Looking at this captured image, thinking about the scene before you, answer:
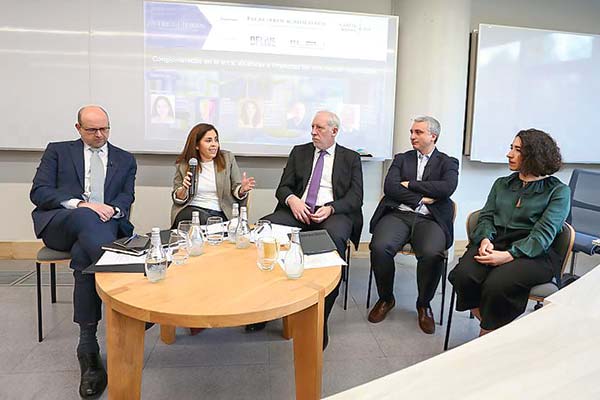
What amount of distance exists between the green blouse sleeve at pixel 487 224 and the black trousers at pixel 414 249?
0.83 ft

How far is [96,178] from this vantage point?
248 cm

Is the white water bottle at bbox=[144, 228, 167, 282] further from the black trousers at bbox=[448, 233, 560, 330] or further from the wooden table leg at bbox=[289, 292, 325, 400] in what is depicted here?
the black trousers at bbox=[448, 233, 560, 330]

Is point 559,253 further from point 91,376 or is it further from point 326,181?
point 91,376

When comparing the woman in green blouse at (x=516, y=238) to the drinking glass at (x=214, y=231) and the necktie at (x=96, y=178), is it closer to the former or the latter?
the drinking glass at (x=214, y=231)

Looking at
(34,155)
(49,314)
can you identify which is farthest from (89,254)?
(34,155)

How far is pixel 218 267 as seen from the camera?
168cm

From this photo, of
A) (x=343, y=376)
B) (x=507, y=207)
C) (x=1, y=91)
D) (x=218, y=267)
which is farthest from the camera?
(x=1, y=91)

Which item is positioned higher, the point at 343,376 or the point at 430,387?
the point at 430,387

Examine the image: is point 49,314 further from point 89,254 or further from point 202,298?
point 202,298

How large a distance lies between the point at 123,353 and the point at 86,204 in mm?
1124

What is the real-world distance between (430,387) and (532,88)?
3926 millimetres

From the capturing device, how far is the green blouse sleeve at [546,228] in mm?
1967

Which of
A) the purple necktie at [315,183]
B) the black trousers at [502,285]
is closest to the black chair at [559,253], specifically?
the black trousers at [502,285]

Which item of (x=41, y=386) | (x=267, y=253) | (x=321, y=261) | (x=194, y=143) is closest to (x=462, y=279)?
(x=321, y=261)
